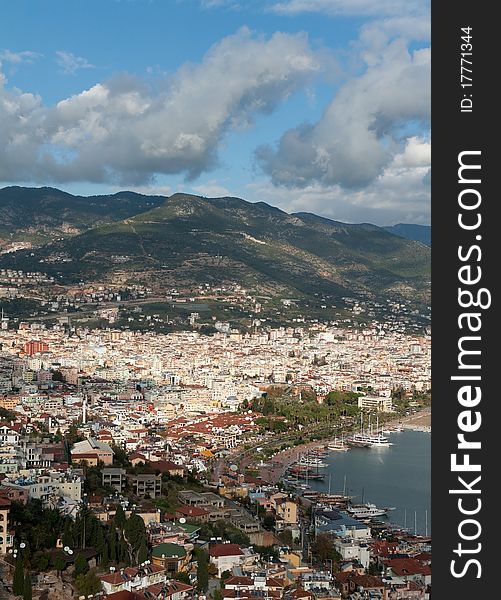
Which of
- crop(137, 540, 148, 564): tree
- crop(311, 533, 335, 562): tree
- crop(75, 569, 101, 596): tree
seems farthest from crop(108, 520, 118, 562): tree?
crop(311, 533, 335, 562): tree

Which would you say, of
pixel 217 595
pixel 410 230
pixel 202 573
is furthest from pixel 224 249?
pixel 410 230

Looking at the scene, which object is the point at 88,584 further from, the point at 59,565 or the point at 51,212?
the point at 51,212

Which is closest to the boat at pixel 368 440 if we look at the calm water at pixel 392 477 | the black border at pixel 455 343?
the calm water at pixel 392 477

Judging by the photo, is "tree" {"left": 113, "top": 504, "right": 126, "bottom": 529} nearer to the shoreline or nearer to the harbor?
the harbor

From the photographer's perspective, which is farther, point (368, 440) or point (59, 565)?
point (368, 440)

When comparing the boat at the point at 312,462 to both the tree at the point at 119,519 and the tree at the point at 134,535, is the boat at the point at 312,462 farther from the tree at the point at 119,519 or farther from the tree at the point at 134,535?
the tree at the point at 134,535

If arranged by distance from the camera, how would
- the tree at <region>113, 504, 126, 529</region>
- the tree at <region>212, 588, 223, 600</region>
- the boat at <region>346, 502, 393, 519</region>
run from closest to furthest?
the tree at <region>212, 588, 223, 600</region> → the tree at <region>113, 504, 126, 529</region> → the boat at <region>346, 502, 393, 519</region>
